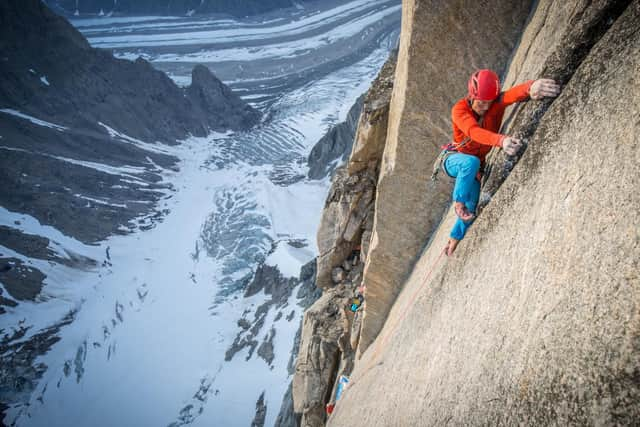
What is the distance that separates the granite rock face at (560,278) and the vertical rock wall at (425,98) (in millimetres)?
1396

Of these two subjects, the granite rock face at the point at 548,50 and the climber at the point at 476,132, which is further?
the climber at the point at 476,132

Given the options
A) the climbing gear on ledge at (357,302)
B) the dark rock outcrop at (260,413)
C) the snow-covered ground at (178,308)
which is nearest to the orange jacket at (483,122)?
the climbing gear on ledge at (357,302)

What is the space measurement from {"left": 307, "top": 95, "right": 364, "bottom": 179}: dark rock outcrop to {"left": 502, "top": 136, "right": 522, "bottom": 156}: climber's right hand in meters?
63.2

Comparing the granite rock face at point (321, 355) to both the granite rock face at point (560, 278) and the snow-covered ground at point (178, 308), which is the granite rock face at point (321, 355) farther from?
the snow-covered ground at point (178, 308)

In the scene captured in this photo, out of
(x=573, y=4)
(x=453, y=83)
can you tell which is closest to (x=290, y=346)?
(x=453, y=83)

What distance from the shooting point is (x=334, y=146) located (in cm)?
7012

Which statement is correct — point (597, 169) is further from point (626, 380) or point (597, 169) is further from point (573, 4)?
point (573, 4)

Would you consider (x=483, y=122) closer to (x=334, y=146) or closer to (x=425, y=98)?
(x=425, y=98)

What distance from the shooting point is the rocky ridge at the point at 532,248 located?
6.88 feet

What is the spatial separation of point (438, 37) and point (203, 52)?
188828 mm

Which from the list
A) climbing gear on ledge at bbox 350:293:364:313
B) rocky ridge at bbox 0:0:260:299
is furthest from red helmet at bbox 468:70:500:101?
rocky ridge at bbox 0:0:260:299

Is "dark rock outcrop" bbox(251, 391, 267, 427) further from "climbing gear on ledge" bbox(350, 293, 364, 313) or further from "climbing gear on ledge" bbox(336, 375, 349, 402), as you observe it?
"climbing gear on ledge" bbox(350, 293, 364, 313)

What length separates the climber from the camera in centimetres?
344

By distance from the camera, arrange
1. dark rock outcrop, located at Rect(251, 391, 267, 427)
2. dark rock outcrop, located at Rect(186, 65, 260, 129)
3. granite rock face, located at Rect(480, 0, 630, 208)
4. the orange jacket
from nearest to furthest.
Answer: granite rock face, located at Rect(480, 0, 630, 208), the orange jacket, dark rock outcrop, located at Rect(251, 391, 267, 427), dark rock outcrop, located at Rect(186, 65, 260, 129)
